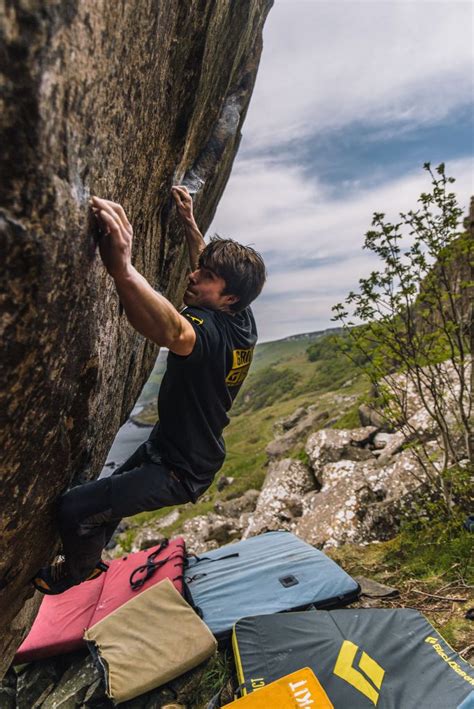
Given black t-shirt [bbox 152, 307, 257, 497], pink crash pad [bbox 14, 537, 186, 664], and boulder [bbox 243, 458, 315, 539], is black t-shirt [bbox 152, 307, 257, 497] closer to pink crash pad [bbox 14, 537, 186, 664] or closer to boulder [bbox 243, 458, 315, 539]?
pink crash pad [bbox 14, 537, 186, 664]

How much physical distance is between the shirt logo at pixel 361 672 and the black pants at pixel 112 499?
9.69 feet

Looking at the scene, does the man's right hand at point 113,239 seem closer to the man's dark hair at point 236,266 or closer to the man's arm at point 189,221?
the man's dark hair at point 236,266

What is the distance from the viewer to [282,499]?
1592cm

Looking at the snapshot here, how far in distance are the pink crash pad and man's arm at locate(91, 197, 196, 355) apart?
612cm

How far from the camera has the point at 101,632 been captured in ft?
20.1

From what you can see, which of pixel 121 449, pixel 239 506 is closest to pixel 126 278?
pixel 239 506

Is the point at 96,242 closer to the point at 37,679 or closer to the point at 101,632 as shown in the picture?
the point at 101,632

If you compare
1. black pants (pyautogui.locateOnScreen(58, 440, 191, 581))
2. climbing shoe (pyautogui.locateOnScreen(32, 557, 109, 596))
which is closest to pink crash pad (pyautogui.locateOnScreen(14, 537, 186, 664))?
climbing shoe (pyautogui.locateOnScreen(32, 557, 109, 596))

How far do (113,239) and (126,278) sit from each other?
326 mm

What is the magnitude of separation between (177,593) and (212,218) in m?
7.68

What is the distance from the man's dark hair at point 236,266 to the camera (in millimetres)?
4164

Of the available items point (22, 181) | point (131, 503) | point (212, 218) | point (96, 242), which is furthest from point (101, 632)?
point (212, 218)

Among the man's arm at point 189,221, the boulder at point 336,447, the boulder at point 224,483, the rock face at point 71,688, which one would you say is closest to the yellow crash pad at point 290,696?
the rock face at point 71,688

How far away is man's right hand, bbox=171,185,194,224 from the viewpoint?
5.45 meters
